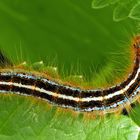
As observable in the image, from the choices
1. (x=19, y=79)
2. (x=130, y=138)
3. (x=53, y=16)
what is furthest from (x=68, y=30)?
(x=130, y=138)

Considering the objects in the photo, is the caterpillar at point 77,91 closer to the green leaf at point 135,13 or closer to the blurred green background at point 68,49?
the blurred green background at point 68,49

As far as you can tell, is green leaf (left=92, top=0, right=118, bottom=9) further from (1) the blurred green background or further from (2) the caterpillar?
(2) the caterpillar

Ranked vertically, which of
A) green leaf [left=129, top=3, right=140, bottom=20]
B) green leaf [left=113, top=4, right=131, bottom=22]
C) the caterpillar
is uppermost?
green leaf [left=129, top=3, right=140, bottom=20]

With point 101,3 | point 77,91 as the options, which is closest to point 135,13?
point 101,3

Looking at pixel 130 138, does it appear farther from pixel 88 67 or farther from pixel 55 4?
pixel 55 4

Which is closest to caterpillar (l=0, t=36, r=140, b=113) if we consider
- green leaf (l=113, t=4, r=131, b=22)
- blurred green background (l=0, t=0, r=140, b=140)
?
blurred green background (l=0, t=0, r=140, b=140)

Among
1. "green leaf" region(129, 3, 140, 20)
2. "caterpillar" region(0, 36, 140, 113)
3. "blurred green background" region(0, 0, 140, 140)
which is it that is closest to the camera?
"green leaf" region(129, 3, 140, 20)

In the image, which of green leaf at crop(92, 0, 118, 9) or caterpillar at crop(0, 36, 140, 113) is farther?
caterpillar at crop(0, 36, 140, 113)

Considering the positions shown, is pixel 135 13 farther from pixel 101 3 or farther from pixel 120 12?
pixel 101 3
